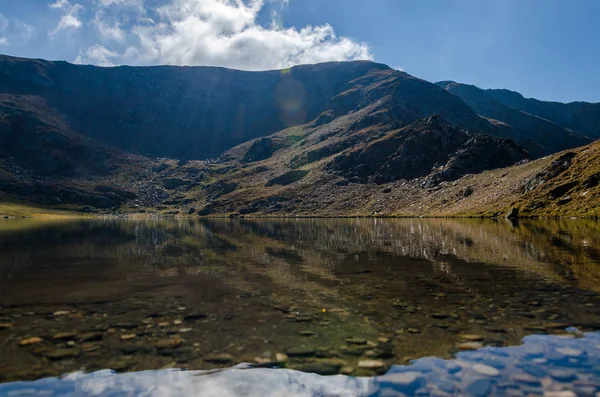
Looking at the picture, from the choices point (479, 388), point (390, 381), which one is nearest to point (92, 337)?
point (390, 381)

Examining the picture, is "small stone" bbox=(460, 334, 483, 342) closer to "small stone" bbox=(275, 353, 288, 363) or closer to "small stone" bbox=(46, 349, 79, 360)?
"small stone" bbox=(275, 353, 288, 363)

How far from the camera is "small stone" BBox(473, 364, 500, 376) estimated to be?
9570mm

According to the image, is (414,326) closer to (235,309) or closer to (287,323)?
(287,323)

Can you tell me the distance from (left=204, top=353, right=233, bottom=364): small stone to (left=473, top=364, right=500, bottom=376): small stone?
20.4ft

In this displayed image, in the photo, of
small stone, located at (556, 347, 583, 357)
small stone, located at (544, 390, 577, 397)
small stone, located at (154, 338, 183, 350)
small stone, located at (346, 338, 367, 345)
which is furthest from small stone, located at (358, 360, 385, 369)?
small stone, located at (154, 338, 183, 350)

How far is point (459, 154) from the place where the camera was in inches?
7303

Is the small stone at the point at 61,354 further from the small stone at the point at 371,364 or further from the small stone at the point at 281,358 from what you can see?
the small stone at the point at 371,364

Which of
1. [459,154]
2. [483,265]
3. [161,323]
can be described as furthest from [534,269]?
[459,154]

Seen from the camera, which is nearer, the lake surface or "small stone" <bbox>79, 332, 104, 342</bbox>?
the lake surface

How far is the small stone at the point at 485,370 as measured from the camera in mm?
9570

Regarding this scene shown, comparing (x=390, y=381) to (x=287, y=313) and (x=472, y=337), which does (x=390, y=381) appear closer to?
(x=472, y=337)

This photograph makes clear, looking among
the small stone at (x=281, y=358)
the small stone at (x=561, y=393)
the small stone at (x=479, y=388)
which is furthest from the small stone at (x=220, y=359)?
the small stone at (x=561, y=393)

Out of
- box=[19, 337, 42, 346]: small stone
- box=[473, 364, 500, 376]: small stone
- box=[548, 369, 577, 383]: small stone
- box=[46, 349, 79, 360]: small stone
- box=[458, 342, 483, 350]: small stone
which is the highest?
box=[548, 369, 577, 383]: small stone

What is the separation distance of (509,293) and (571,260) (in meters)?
13.4
